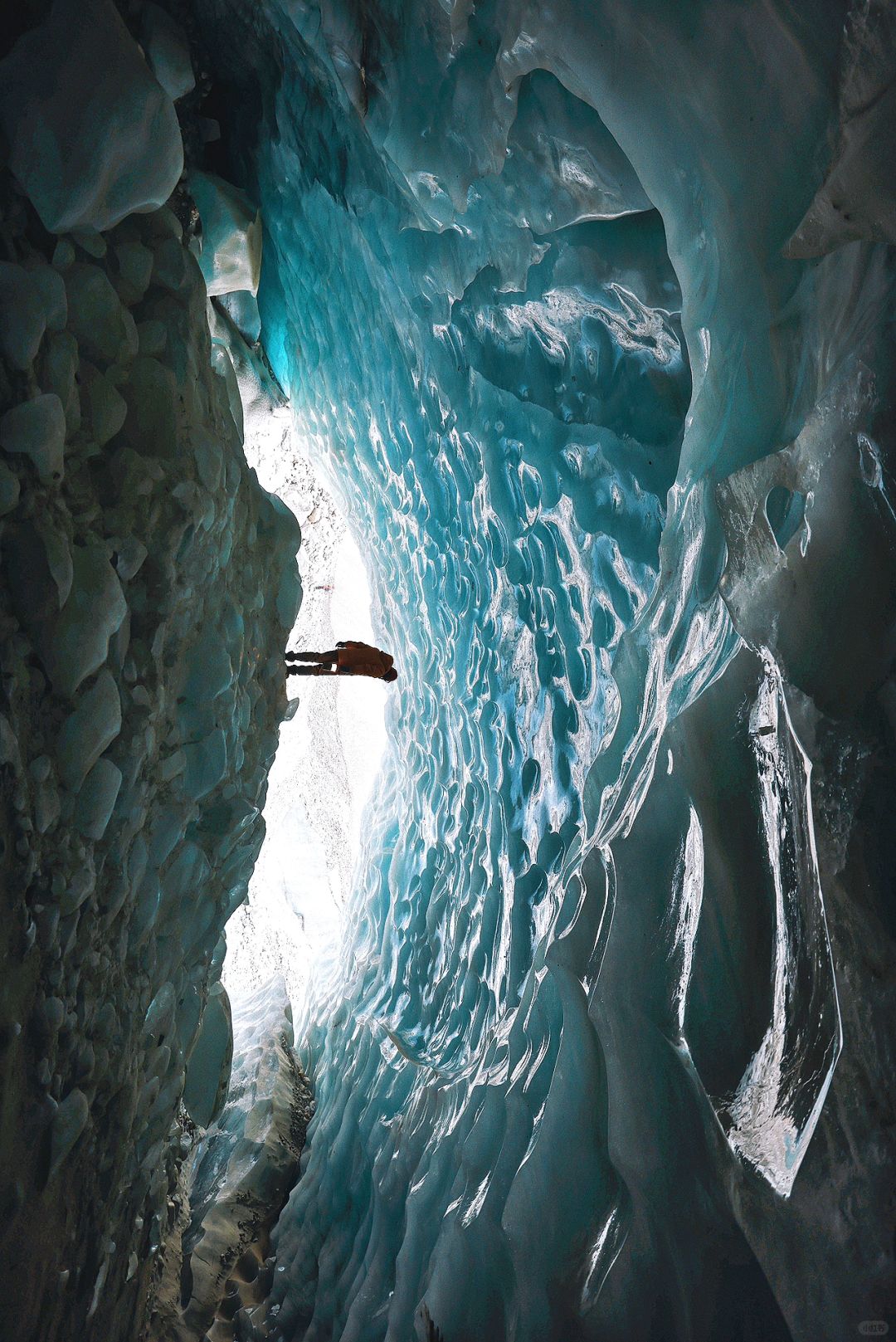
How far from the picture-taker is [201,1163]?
8.85 ft

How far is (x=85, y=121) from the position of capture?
3.70 ft

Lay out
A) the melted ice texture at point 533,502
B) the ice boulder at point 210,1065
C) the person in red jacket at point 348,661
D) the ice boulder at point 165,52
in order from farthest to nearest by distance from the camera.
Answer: the person in red jacket at point 348,661 < the ice boulder at point 210,1065 < the ice boulder at point 165,52 < the melted ice texture at point 533,502

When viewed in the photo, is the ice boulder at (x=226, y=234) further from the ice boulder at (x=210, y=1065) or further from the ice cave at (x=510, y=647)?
the ice boulder at (x=210, y=1065)

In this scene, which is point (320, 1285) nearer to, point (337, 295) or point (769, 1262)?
point (769, 1262)

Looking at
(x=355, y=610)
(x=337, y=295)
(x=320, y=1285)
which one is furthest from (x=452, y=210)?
(x=355, y=610)

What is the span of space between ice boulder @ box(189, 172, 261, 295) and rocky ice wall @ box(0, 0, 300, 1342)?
420 millimetres

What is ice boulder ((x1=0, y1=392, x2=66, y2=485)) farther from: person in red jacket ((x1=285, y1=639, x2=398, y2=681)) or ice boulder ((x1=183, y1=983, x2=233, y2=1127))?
ice boulder ((x1=183, y1=983, x2=233, y2=1127))

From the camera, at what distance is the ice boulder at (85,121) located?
1064 mm

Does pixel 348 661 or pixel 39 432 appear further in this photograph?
pixel 348 661

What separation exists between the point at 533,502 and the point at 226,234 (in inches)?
42.4

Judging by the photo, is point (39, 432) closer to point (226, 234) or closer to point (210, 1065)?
point (226, 234)

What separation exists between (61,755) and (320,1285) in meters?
1.75

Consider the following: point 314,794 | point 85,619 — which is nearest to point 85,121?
point 85,619

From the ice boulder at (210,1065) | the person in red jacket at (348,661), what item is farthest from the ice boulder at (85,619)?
the ice boulder at (210,1065)
